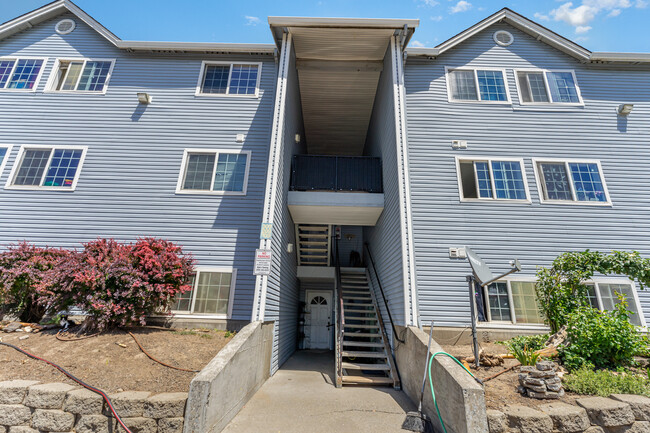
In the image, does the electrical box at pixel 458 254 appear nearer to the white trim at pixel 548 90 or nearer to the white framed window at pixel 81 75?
the white trim at pixel 548 90

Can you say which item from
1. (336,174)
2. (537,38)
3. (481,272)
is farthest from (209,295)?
(537,38)

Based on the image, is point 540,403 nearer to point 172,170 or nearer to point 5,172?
point 172,170

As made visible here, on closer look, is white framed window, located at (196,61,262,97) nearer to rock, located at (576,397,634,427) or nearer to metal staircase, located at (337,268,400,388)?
metal staircase, located at (337,268,400,388)

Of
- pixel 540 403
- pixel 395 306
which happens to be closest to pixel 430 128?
pixel 395 306

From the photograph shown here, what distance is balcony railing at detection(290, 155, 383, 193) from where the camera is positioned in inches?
358

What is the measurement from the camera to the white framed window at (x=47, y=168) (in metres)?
8.30

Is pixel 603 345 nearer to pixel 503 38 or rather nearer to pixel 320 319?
pixel 320 319

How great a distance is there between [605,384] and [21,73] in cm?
1662

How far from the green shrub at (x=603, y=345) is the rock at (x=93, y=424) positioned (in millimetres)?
7107

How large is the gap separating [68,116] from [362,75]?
9660mm

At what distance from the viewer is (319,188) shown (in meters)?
9.07

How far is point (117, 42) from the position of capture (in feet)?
31.0

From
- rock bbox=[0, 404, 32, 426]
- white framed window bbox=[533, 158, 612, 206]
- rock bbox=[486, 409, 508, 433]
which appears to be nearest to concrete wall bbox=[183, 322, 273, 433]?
rock bbox=[0, 404, 32, 426]

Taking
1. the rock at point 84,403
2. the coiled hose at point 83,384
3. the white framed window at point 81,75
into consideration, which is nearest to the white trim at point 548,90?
the coiled hose at point 83,384
